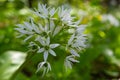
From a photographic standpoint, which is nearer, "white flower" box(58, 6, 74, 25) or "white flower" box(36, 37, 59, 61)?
"white flower" box(36, 37, 59, 61)

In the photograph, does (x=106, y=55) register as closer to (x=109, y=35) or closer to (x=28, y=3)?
(x=109, y=35)

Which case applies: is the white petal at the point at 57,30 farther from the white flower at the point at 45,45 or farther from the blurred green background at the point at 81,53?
the blurred green background at the point at 81,53

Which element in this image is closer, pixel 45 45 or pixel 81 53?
pixel 45 45

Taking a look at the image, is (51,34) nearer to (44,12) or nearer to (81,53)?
(44,12)

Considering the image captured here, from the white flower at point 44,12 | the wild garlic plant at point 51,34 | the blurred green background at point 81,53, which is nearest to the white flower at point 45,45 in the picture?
the wild garlic plant at point 51,34

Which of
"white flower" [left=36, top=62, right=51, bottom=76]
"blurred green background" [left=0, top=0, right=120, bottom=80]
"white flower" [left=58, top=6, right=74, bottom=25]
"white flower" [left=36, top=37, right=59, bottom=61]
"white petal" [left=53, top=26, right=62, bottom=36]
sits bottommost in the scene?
"blurred green background" [left=0, top=0, right=120, bottom=80]

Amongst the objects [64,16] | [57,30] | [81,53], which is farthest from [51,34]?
[81,53]

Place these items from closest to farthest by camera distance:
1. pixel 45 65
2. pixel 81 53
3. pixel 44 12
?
pixel 45 65 → pixel 44 12 → pixel 81 53

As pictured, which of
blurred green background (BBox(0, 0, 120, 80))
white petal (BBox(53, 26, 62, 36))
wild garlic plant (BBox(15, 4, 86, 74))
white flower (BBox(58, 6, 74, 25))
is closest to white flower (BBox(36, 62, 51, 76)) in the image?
wild garlic plant (BBox(15, 4, 86, 74))

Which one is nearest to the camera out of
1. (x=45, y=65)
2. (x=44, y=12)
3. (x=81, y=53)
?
(x=45, y=65)

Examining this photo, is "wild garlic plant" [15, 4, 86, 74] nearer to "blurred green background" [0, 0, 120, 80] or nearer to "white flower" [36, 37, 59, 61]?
"white flower" [36, 37, 59, 61]
